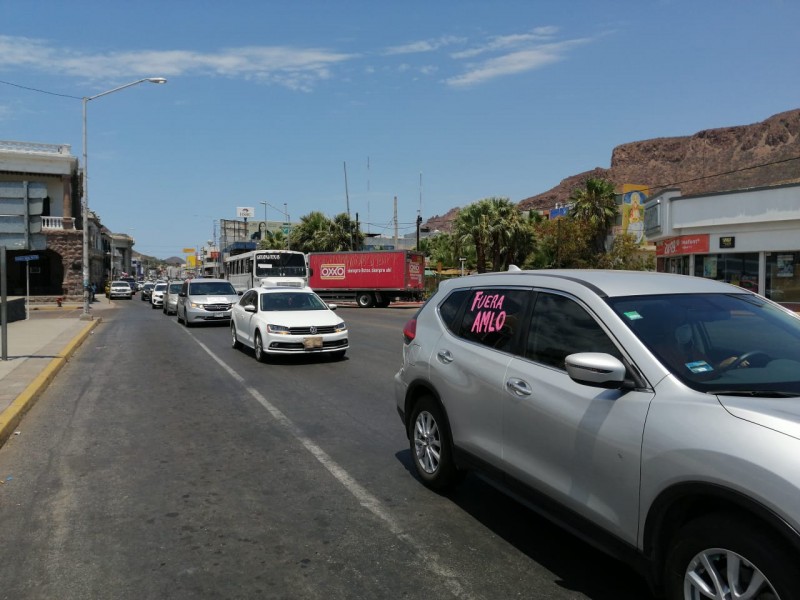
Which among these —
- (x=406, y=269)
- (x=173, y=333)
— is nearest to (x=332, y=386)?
(x=173, y=333)

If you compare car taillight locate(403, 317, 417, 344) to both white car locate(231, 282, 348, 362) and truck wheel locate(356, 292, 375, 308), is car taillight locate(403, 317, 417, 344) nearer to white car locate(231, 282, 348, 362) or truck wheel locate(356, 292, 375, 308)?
white car locate(231, 282, 348, 362)

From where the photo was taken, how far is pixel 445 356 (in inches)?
194

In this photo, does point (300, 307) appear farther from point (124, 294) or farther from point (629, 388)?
A: point (124, 294)

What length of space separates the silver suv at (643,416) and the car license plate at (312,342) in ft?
25.5

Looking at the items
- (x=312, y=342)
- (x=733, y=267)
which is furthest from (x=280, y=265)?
(x=312, y=342)

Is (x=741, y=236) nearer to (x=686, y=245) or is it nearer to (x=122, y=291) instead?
(x=686, y=245)

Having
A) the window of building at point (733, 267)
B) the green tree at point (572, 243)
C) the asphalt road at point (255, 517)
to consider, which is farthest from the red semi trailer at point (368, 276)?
the asphalt road at point (255, 517)

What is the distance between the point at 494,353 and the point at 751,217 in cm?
2639

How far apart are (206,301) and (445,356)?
18752 mm

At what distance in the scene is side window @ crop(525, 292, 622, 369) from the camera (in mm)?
→ 3592

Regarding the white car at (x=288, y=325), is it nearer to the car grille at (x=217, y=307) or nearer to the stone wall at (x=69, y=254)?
the car grille at (x=217, y=307)

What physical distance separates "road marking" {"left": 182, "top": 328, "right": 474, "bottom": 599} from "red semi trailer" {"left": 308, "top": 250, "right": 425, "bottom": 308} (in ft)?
96.6

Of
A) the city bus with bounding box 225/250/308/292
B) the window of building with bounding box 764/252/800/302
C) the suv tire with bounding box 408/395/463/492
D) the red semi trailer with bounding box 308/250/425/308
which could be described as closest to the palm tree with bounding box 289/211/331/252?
the red semi trailer with bounding box 308/250/425/308

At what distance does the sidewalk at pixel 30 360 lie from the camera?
803cm
